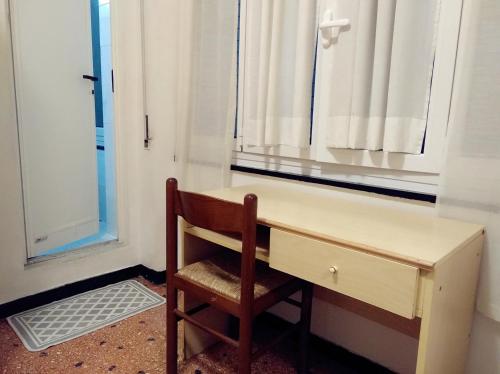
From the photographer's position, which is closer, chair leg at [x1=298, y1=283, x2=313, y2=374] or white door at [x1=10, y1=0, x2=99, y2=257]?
chair leg at [x1=298, y1=283, x2=313, y2=374]

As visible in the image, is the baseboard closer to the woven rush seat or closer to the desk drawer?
the woven rush seat

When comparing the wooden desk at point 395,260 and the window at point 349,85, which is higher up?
the window at point 349,85

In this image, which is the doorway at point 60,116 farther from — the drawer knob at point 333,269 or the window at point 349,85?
the drawer knob at point 333,269

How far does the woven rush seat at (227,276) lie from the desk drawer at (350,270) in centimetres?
17

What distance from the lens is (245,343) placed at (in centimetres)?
118

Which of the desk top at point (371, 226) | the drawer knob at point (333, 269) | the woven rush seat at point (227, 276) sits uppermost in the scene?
the desk top at point (371, 226)

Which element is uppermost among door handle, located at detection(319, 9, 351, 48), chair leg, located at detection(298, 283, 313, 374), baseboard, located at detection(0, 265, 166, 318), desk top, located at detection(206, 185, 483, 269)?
door handle, located at detection(319, 9, 351, 48)

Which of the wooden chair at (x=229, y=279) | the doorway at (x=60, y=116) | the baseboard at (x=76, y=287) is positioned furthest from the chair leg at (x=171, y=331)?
the doorway at (x=60, y=116)

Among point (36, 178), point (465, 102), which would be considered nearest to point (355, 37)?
point (465, 102)

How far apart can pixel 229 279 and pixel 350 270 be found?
1.62 ft

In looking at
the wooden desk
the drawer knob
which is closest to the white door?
the wooden desk

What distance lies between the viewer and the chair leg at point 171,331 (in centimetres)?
140

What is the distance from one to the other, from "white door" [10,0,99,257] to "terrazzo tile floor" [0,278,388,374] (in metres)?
0.58

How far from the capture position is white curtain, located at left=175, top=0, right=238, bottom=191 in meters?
1.76
